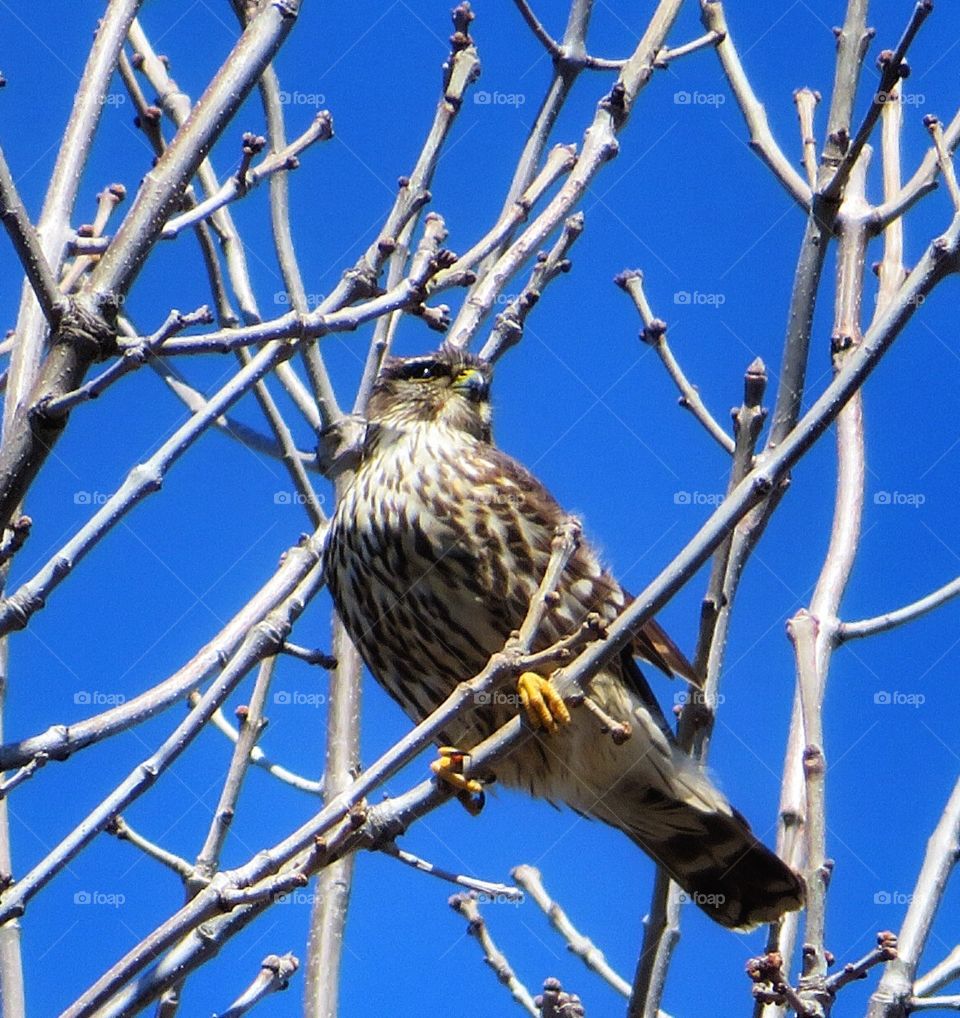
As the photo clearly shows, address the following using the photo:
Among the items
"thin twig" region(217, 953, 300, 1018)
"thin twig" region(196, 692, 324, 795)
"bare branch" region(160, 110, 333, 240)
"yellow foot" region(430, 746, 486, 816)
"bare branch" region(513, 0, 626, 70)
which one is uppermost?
"bare branch" region(513, 0, 626, 70)

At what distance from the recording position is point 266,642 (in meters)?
2.69

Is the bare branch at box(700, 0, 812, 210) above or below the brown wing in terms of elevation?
above

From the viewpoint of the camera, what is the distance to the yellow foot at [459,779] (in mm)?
2680

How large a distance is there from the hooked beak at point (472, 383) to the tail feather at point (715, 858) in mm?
1173

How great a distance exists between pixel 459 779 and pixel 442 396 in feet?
5.48

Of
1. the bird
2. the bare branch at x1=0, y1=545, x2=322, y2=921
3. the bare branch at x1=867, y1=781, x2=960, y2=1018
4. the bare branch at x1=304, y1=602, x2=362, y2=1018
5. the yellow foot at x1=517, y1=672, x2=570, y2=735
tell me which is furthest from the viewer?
the bird

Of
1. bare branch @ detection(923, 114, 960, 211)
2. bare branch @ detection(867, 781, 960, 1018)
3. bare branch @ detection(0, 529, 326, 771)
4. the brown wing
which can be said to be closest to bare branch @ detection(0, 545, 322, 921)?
bare branch @ detection(0, 529, 326, 771)

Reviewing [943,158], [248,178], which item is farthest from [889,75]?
[248,178]

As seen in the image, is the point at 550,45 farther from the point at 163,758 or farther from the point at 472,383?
the point at 163,758

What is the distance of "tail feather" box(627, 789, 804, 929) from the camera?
3594 millimetres

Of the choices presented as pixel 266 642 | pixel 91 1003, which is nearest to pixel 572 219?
pixel 266 642

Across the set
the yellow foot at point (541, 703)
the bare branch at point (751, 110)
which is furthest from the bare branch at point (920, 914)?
the bare branch at point (751, 110)

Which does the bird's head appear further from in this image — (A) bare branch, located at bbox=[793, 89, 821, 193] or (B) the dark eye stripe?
(A) bare branch, located at bbox=[793, 89, 821, 193]

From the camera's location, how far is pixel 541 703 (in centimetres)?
292
